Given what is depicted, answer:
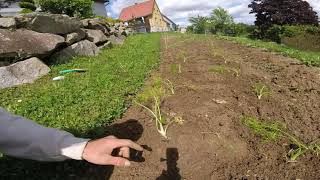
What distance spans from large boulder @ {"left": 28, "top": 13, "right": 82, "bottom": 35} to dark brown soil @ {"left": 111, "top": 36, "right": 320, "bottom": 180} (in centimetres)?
429

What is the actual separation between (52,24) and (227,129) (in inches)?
292

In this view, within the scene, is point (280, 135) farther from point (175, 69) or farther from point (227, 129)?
point (175, 69)

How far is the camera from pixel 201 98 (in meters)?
5.39

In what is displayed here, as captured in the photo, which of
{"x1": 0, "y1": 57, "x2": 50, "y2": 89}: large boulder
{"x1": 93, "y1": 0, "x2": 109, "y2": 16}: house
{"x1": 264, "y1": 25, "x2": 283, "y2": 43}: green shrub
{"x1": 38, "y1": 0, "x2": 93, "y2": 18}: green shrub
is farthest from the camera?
{"x1": 93, "y1": 0, "x2": 109, "y2": 16}: house

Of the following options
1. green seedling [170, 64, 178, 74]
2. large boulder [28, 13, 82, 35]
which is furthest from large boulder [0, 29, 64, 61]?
green seedling [170, 64, 178, 74]

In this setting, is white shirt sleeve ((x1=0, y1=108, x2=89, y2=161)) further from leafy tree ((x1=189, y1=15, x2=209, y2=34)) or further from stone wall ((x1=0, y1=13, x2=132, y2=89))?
leafy tree ((x1=189, y1=15, x2=209, y2=34))

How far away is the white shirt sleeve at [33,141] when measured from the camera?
1854 mm

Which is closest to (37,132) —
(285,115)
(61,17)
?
(285,115)

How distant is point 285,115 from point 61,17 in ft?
25.6

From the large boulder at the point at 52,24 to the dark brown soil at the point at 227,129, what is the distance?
14.1 ft

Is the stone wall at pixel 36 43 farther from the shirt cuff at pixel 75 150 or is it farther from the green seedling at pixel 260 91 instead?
the shirt cuff at pixel 75 150

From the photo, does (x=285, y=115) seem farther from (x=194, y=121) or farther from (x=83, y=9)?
(x=83, y=9)

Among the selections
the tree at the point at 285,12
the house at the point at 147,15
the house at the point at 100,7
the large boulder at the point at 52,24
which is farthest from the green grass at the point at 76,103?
the house at the point at 147,15

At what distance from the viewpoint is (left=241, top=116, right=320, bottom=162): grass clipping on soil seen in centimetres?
370
